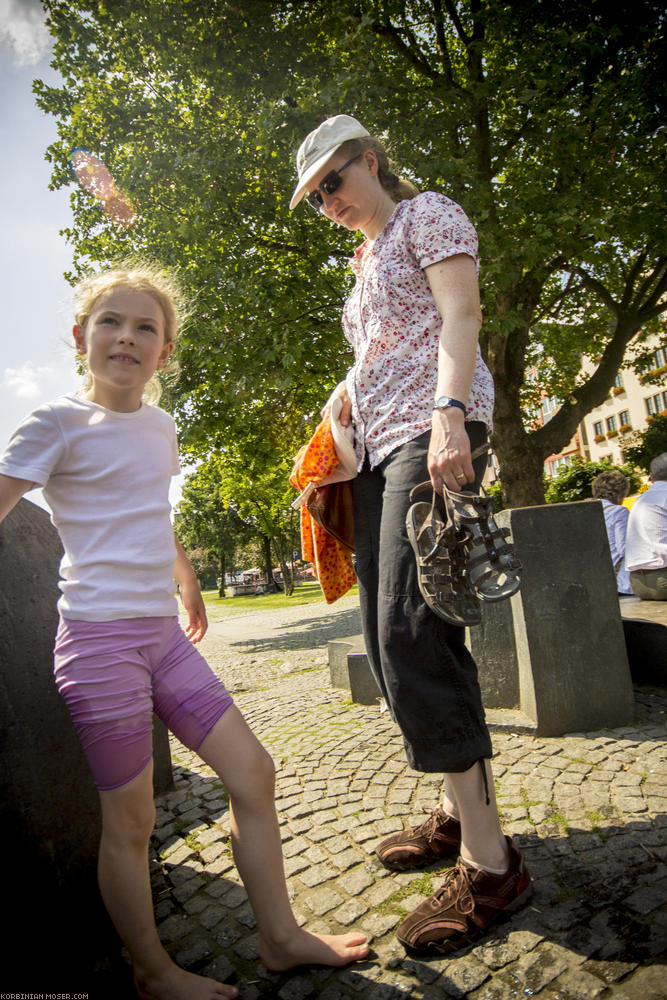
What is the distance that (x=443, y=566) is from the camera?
179 centimetres

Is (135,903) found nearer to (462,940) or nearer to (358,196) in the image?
(462,940)

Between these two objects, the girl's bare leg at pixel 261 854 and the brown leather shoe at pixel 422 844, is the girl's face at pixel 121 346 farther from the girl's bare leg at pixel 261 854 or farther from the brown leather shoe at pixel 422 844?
the brown leather shoe at pixel 422 844

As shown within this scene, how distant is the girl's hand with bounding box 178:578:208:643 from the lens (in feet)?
7.32

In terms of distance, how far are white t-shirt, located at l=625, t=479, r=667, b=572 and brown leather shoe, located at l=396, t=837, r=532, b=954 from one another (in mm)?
3444

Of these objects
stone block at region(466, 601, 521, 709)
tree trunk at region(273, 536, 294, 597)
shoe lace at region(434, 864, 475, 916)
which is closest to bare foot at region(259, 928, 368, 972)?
shoe lace at region(434, 864, 475, 916)

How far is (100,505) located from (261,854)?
107 cm

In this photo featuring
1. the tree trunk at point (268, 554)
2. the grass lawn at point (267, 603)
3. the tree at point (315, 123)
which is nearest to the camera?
the tree at point (315, 123)

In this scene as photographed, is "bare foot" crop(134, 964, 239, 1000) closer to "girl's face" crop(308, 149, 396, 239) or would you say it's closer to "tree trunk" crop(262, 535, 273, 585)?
"girl's face" crop(308, 149, 396, 239)

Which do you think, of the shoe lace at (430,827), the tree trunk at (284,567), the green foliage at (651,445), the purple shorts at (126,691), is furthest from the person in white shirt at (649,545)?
the tree trunk at (284,567)

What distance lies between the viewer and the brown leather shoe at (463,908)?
1.76m

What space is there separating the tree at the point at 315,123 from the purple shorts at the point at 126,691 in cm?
775

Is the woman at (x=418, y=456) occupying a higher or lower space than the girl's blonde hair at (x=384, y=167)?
lower

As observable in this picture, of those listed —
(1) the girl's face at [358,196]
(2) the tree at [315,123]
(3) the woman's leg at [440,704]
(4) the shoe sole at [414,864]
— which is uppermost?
(2) the tree at [315,123]

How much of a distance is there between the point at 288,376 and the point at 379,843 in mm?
8608
